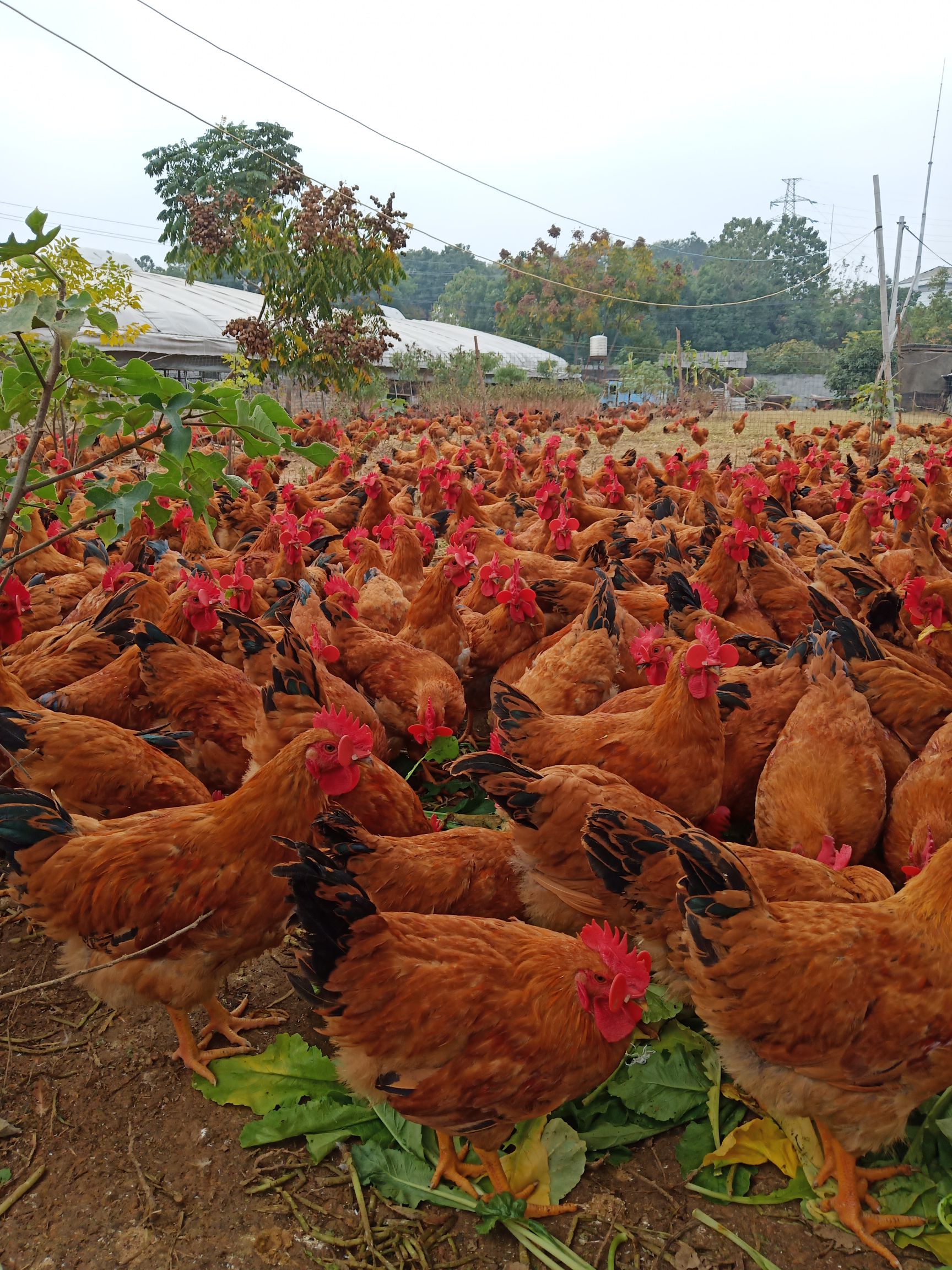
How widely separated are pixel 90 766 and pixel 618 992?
2116mm

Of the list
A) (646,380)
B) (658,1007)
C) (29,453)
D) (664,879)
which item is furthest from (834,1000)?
(646,380)

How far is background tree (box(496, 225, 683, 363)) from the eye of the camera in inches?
1905

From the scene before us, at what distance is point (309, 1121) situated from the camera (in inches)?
92.6

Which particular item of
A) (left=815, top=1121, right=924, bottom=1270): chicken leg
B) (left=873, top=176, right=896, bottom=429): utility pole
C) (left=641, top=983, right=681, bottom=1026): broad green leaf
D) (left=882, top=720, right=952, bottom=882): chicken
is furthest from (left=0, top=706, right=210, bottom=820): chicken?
(left=873, top=176, right=896, bottom=429): utility pole

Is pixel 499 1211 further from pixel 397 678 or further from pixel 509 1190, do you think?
pixel 397 678

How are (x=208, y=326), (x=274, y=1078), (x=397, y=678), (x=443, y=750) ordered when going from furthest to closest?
(x=208, y=326) < (x=397, y=678) < (x=443, y=750) < (x=274, y=1078)

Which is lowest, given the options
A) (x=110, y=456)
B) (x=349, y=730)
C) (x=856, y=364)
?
(x=349, y=730)

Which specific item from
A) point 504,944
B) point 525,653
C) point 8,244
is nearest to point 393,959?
point 504,944

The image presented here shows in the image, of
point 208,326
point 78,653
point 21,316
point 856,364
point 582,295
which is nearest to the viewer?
point 21,316

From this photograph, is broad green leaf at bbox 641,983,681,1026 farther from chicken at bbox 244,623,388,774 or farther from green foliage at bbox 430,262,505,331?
green foliage at bbox 430,262,505,331

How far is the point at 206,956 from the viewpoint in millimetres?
2428

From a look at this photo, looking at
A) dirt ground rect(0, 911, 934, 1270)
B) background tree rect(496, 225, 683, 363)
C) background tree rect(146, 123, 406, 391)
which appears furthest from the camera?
background tree rect(496, 225, 683, 363)

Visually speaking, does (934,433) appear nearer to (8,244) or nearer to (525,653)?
(525,653)

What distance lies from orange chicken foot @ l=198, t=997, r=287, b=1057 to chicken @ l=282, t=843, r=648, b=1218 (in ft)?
2.69
